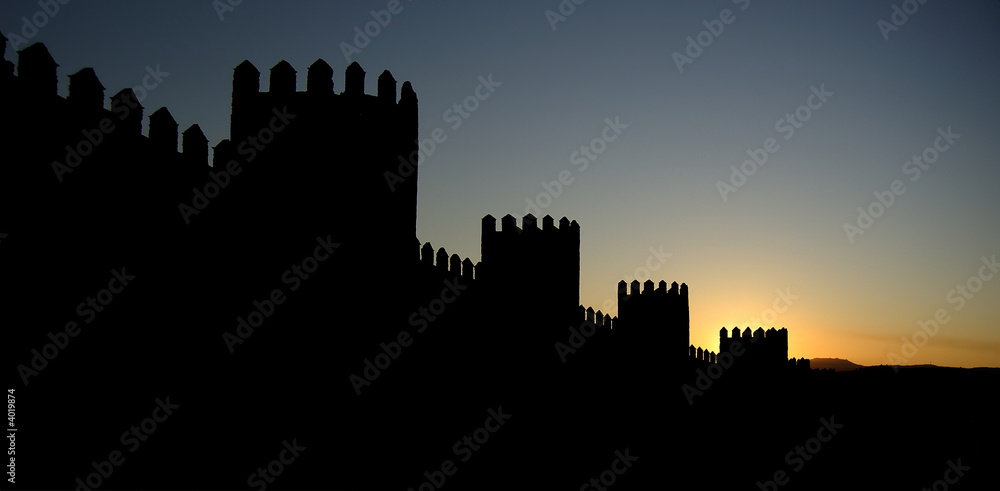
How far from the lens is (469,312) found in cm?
1098

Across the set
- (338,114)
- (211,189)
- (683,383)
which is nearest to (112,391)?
(211,189)

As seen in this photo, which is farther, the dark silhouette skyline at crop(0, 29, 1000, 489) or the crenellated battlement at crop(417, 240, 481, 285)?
the crenellated battlement at crop(417, 240, 481, 285)

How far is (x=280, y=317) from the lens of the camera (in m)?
8.65

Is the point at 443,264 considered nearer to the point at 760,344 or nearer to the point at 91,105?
the point at 91,105

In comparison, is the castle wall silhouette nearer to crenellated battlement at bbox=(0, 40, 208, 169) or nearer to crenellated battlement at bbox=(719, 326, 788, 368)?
crenellated battlement at bbox=(0, 40, 208, 169)

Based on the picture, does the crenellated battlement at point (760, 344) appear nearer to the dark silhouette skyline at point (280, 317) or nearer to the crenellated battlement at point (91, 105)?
the dark silhouette skyline at point (280, 317)

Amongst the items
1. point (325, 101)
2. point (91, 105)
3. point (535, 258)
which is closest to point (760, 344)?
point (535, 258)

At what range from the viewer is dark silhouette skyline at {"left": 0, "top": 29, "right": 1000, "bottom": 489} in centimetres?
658

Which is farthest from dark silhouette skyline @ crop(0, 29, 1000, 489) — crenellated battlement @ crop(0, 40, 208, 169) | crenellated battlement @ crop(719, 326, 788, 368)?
crenellated battlement @ crop(719, 326, 788, 368)

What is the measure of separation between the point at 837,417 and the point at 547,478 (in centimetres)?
1237

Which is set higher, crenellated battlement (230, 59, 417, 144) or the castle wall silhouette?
crenellated battlement (230, 59, 417, 144)

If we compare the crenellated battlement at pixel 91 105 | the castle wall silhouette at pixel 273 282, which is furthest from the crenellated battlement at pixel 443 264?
the crenellated battlement at pixel 91 105

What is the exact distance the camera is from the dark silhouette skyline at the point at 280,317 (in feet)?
21.6

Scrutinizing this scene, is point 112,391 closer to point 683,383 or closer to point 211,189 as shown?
point 211,189
